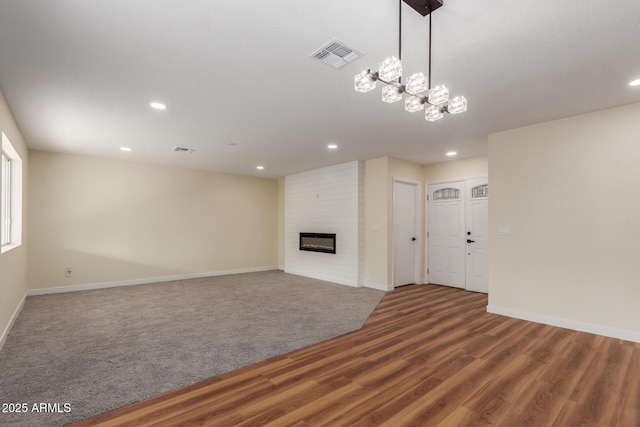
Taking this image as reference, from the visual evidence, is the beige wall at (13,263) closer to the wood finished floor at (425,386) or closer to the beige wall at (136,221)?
the beige wall at (136,221)

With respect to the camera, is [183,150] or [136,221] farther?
[136,221]

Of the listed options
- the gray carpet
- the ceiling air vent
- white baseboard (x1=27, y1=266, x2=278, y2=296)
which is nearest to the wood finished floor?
the gray carpet

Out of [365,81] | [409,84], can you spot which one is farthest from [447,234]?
[365,81]

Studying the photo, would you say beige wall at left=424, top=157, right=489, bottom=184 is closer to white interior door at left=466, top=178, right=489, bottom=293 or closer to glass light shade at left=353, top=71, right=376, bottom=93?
white interior door at left=466, top=178, right=489, bottom=293

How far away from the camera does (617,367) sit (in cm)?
273

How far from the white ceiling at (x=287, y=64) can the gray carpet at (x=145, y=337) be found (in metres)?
2.57

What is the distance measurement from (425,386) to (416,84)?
2.20 m

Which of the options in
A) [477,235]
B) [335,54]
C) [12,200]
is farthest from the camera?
[477,235]

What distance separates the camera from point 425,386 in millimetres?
2393

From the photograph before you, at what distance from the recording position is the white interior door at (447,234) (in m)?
6.16

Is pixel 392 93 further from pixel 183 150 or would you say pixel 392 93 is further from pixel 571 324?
pixel 183 150

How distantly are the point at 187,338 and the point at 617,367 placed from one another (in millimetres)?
4116

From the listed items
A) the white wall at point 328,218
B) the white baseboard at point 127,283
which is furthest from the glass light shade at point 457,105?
the white baseboard at point 127,283

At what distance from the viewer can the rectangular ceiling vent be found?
2326mm
